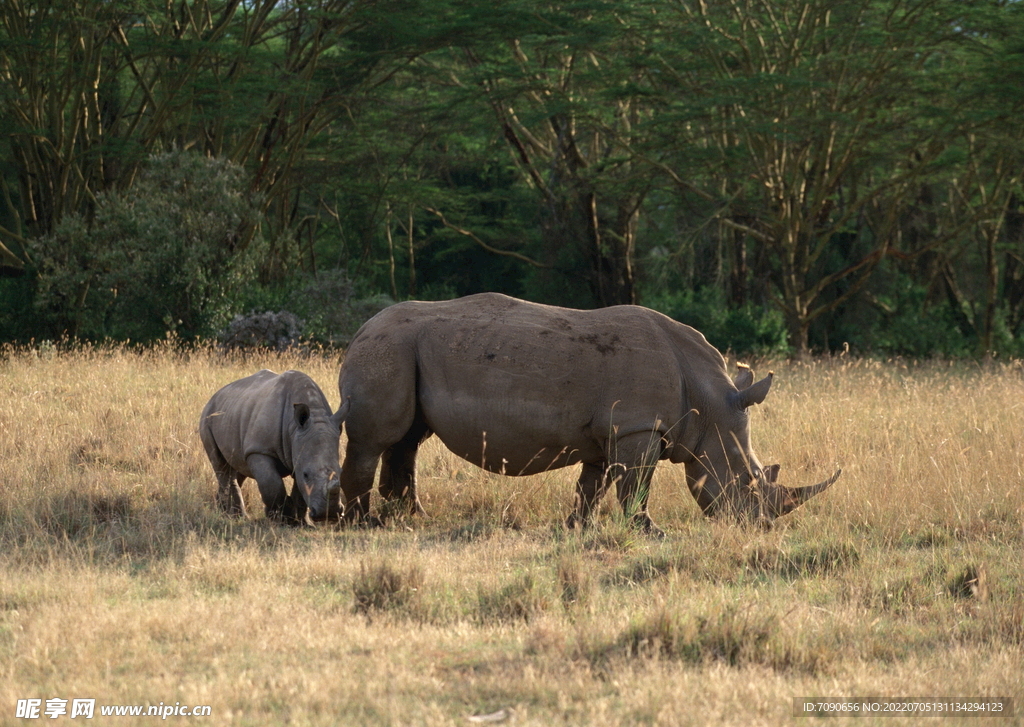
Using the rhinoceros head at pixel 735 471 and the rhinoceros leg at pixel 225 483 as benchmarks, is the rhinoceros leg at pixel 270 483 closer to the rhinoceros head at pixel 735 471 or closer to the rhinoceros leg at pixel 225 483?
the rhinoceros leg at pixel 225 483

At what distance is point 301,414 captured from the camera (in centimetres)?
606

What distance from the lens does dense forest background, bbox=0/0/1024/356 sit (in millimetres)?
16797

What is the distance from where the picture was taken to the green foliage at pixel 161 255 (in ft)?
51.2

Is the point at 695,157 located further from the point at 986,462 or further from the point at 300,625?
the point at 300,625

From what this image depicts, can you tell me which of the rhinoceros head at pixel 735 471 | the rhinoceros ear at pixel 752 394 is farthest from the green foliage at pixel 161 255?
the rhinoceros ear at pixel 752 394

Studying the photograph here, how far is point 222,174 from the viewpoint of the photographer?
55.0ft

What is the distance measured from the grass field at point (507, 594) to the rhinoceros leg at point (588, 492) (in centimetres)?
18

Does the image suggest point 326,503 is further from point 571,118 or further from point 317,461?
point 571,118

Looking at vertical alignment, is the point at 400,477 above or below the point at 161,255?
above

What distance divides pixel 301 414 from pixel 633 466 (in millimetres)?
1978

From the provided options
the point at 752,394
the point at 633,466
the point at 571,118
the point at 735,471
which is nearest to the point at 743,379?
the point at 752,394

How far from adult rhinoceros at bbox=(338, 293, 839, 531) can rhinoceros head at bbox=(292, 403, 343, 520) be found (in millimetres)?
359

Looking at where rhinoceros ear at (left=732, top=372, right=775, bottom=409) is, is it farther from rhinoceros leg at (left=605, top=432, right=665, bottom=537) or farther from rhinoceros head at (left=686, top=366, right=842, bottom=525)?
rhinoceros leg at (left=605, top=432, right=665, bottom=537)

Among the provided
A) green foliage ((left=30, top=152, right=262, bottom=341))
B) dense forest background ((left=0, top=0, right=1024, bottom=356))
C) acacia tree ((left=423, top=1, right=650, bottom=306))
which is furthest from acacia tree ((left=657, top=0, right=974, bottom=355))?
green foliage ((left=30, top=152, right=262, bottom=341))
